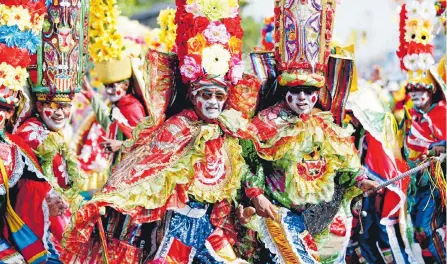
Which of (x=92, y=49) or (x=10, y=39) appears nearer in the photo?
(x=10, y=39)

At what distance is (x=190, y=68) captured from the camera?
7.27 metres

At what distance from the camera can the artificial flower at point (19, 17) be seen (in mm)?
7145

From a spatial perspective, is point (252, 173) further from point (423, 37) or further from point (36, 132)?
point (423, 37)

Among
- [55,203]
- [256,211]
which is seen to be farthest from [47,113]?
[256,211]

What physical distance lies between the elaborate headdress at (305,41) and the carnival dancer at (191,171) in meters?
0.53

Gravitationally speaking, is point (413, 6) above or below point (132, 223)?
above

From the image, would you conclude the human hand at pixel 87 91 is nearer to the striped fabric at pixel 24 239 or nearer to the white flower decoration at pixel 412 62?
the white flower decoration at pixel 412 62

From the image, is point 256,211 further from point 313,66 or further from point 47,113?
point 47,113

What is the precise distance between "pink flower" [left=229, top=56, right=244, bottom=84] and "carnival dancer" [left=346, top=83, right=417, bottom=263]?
2144mm

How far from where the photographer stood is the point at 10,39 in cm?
714

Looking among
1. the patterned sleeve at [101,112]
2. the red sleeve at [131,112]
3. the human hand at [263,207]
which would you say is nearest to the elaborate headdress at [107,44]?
the red sleeve at [131,112]

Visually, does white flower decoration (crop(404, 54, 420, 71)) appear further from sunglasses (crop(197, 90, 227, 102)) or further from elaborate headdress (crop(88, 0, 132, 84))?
sunglasses (crop(197, 90, 227, 102))

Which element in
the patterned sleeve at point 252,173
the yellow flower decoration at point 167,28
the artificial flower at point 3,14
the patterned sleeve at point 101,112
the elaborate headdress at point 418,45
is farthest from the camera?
the patterned sleeve at point 101,112

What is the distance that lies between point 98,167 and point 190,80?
12.7 feet
